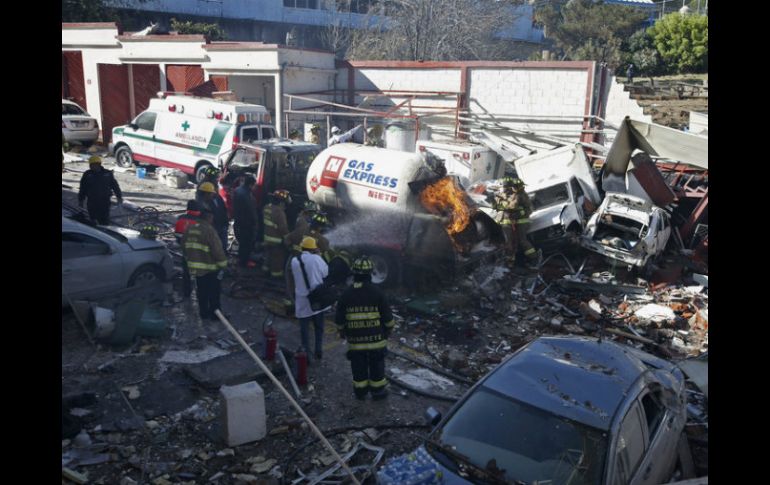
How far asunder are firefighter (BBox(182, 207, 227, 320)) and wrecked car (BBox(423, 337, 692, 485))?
4.72 metres

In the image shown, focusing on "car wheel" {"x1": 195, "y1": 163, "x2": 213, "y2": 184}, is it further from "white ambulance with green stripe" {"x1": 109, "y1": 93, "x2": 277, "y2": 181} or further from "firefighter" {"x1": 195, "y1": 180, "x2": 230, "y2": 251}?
"firefighter" {"x1": 195, "y1": 180, "x2": 230, "y2": 251}

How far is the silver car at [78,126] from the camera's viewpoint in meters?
22.3

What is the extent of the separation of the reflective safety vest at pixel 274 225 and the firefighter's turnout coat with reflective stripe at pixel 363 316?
375 cm

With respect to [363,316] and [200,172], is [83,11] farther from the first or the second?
[363,316]

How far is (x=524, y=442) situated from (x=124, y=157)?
17.7m

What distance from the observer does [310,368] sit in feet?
26.4

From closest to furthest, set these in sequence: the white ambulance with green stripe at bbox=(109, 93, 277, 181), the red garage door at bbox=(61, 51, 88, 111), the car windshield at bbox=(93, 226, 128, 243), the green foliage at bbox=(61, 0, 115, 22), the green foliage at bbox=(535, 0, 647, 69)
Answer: the car windshield at bbox=(93, 226, 128, 243)
the white ambulance with green stripe at bbox=(109, 93, 277, 181)
the red garage door at bbox=(61, 51, 88, 111)
the green foliage at bbox=(61, 0, 115, 22)
the green foliage at bbox=(535, 0, 647, 69)

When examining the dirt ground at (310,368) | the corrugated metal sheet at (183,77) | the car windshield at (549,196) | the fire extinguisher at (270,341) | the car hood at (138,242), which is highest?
the corrugated metal sheet at (183,77)

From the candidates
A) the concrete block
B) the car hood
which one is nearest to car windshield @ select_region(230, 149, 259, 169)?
the car hood

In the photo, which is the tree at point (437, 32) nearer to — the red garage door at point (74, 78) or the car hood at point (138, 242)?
the red garage door at point (74, 78)

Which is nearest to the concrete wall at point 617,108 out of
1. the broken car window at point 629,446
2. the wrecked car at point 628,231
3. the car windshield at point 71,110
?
the wrecked car at point 628,231

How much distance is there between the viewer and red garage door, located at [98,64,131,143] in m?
24.8
